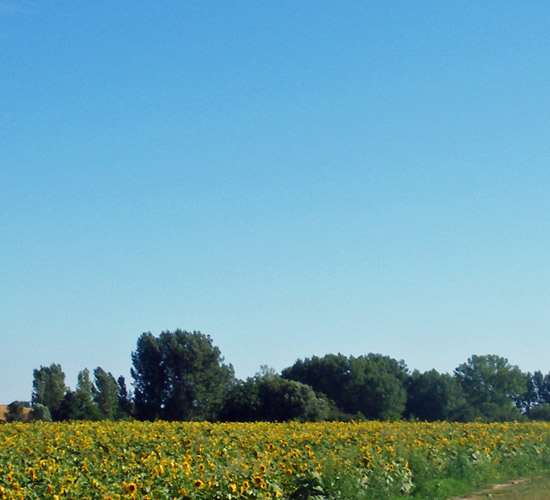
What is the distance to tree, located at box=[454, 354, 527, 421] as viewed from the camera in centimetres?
8838

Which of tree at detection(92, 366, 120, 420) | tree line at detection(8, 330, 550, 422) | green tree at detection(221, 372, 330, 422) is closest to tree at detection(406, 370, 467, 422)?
tree line at detection(8, 330, 550, 422)

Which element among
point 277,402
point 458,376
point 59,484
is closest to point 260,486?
point 59,484

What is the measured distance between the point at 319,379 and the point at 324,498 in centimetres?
6532

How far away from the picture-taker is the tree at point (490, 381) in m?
88.4

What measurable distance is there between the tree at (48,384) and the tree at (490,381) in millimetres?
48658

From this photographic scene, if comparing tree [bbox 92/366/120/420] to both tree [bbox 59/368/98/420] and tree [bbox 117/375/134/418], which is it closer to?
tree [bbox 117/375/134/418]

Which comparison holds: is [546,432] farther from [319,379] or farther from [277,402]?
[319,379]

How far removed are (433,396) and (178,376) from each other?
92.6 ft

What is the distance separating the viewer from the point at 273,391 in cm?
5466

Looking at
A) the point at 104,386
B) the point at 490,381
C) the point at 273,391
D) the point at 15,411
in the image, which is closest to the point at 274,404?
the point at 273,391

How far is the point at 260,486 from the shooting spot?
12750mm

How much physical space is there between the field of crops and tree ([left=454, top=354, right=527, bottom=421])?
211ft

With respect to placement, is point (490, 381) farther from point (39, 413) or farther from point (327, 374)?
point (39, 413)

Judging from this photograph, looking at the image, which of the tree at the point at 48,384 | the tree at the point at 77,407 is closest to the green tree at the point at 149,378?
the tree at the point at 77,407
